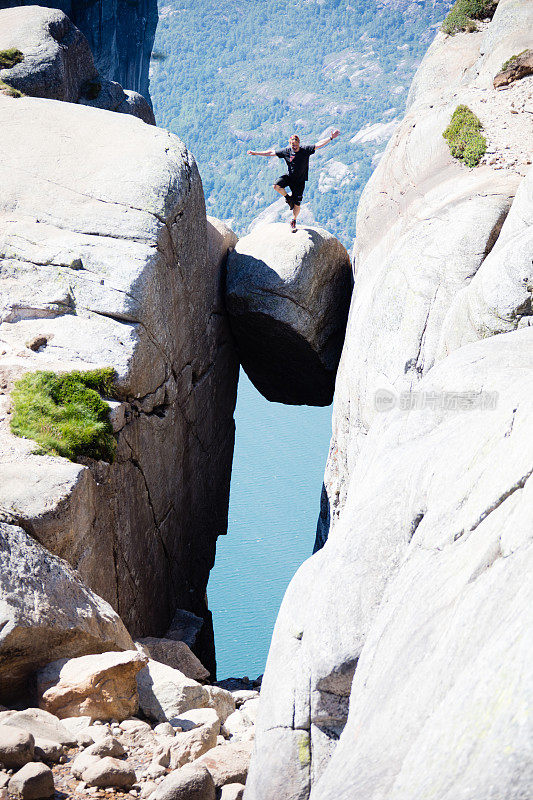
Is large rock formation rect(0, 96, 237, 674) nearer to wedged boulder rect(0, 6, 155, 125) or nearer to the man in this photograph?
the man

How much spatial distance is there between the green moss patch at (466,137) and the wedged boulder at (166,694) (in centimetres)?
1178

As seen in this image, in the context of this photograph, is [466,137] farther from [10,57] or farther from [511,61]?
[10,57]

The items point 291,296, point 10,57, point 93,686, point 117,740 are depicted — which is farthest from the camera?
point 10,57

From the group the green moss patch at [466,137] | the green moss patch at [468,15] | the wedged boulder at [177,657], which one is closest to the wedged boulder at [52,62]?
the green moss patch at [468,15]

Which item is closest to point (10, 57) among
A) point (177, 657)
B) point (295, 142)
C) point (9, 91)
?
point (9, 91)

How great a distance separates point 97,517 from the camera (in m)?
10.3

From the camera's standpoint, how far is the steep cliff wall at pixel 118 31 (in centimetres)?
3897

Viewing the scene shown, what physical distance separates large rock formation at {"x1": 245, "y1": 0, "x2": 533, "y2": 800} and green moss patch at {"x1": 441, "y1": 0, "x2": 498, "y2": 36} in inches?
468

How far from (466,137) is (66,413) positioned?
10397 millimetres

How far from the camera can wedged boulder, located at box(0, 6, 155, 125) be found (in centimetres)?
2034

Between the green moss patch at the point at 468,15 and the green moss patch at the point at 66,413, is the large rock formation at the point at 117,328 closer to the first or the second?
the green moss patch at the point at 66,413

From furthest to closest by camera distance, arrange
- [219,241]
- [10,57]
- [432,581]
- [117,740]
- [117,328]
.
→ [10,57] → [219,241] → [117,328] → [117,740] → [432,581]

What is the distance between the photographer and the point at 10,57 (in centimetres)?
2028

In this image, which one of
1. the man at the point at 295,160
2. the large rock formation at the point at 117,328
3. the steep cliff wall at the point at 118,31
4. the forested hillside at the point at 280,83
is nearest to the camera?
the large rock formation at the point at 117,328
